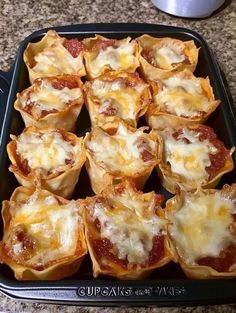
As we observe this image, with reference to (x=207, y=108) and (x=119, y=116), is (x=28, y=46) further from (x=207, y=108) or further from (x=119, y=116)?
(x=207, y=108)

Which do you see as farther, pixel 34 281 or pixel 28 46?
pixel 28 46

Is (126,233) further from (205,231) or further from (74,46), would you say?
(74,46)

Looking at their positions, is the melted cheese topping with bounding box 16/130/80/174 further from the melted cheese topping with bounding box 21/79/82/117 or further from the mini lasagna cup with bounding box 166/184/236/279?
the mini lasagna cup with bounding box 166/184/236/279

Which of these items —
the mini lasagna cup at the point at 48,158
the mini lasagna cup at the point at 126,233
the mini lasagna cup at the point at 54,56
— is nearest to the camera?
the mini lasagna cup at the point at 126,233

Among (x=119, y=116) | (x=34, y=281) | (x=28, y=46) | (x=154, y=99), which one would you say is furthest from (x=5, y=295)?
(x=28, y=46)

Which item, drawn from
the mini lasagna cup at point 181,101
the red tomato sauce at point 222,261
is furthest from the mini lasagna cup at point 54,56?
the red tomato sauce at point 222,261

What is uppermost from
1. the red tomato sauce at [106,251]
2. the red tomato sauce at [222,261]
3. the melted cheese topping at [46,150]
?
the red tomato sauce at [222,261]

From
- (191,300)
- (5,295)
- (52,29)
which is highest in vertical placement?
(52,29)

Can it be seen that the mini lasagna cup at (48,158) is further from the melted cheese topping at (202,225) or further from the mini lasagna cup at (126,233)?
the melted cheese topping at (202,225)
